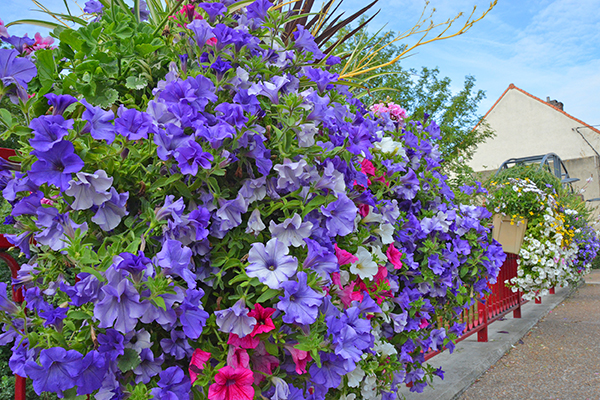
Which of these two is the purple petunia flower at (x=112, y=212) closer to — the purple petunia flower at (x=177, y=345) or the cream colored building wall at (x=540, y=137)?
the purple petunia flower at (x=177, y=345)

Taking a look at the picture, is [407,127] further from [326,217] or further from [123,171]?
[123,171]

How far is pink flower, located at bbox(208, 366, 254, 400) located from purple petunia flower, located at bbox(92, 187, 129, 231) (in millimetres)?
427

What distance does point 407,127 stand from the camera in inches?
94.7

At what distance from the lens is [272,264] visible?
3.40ft

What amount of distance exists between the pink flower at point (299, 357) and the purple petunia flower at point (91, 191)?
0.57 metres

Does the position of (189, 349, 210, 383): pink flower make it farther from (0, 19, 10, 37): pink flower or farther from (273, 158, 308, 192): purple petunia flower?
(0, 19, 10, 37): pink flower

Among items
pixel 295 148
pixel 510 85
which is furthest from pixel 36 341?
pixel 510 85

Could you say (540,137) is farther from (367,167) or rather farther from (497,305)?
(367,167)

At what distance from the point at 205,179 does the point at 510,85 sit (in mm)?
23352

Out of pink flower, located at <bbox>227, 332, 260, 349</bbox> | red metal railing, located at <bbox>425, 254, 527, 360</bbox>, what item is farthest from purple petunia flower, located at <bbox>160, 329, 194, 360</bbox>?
red metal railing, located at <bbox>425, 254, 527, 360</bbox>

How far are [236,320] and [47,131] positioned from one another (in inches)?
23.0

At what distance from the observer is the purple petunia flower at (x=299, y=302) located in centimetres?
97

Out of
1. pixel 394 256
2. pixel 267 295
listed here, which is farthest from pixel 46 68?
pixel 394 256

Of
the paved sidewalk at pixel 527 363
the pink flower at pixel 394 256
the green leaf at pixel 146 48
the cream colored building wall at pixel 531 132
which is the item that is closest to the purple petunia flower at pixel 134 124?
the green leaf at pixel 146 48
